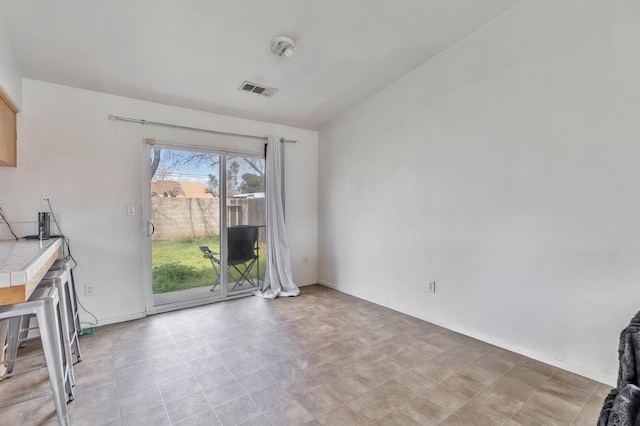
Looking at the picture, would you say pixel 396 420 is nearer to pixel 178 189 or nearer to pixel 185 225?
pixel 185 225

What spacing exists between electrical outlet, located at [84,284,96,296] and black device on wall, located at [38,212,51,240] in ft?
2.12

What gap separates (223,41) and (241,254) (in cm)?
268

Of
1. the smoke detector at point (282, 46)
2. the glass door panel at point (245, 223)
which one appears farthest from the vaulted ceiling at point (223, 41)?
the glass door panel at point (245, 223)

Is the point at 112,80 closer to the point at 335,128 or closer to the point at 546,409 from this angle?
the point at 335,128

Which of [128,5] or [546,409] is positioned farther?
[128,5]

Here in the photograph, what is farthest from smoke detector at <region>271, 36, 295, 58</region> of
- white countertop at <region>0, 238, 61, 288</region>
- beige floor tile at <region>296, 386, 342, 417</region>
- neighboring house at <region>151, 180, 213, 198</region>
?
beige floor tile at <region>296, 386, 342, 417</region>

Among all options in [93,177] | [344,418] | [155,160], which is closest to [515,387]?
[344,418]

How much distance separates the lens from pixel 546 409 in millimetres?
1831

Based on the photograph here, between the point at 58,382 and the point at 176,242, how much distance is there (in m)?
2.17

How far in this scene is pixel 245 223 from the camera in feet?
13.8

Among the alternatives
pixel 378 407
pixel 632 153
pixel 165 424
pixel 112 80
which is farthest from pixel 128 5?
pixel 632 153

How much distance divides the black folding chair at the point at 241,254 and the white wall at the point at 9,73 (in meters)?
2.32

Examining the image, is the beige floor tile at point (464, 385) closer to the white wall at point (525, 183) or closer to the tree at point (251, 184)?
the white wall at point (525, 183)

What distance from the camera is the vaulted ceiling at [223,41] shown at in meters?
2.21
